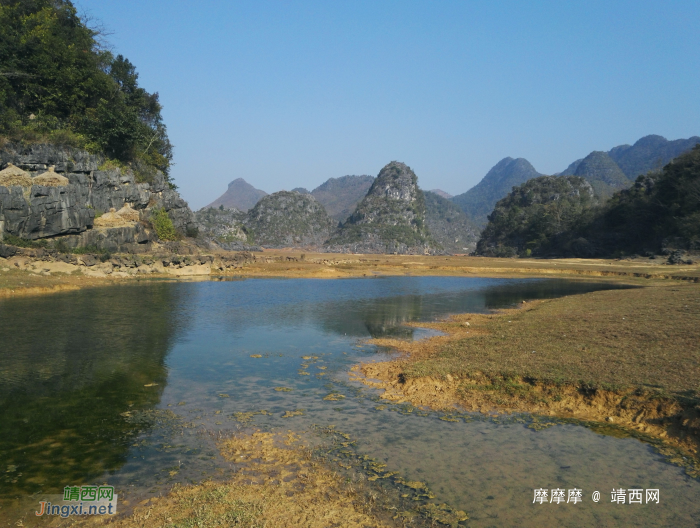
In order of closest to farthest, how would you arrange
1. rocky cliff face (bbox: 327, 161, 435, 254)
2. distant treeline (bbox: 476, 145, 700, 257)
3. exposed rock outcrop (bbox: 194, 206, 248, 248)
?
distant treeline (bbox: 476, 145, 700, 257) → exposed rock outcrop (bbox: 194, 206, 248, 248) → rocky cliff face (bbox: 327, 161, 435, 254)

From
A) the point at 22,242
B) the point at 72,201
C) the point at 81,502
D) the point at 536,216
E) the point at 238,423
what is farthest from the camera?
the point at 536,216

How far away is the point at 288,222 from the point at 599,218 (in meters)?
102

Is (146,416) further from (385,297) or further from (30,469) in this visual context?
(385,297)

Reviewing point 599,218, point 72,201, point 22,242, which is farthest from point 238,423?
point 599,218

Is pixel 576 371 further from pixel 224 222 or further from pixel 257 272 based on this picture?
pixel 224 222

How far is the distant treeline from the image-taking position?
66.1 meters

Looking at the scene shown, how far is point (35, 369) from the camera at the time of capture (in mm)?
13078

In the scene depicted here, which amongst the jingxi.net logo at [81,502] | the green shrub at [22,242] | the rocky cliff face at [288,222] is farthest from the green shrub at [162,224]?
the rocky cliff face at [288,222]

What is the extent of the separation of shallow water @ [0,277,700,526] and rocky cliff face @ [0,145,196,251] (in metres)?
19.2

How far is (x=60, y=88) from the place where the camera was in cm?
4534

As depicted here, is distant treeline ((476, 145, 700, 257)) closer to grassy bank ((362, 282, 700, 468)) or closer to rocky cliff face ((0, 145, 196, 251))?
grassy bank ((362, 282, 700, 468))

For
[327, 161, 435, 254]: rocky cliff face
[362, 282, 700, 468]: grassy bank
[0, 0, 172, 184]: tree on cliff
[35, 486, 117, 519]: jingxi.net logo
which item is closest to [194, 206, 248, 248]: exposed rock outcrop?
[327, 161, 435, 254]: rocky cliff face

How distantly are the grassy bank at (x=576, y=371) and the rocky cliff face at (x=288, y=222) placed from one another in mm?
137950

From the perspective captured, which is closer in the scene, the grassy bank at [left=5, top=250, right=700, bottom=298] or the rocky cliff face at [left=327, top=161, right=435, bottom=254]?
the grassy bank at [left=5, top=250, right=700, bottom=298]
